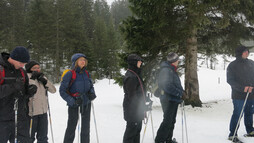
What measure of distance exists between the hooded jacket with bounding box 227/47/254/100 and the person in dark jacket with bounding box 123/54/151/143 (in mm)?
2414

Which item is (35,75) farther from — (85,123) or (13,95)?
(85,123)

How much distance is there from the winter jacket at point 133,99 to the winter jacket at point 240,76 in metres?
2.48

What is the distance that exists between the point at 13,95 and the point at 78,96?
4.20 feet

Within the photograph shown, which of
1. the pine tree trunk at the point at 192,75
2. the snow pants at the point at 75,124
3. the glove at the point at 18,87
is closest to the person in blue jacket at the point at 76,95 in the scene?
the snow pants at the point at 75,124

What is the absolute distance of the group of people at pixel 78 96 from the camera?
117 inches

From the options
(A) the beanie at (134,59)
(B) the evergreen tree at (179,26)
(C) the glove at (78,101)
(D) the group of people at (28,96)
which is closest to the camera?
(D) the group of people at (28,96)

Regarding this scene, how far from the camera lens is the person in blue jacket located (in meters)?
3.91

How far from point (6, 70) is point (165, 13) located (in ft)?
21.9

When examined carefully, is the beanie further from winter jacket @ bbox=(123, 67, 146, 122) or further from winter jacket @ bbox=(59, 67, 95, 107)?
winter jacket @ bbox=(59, 67, 95, 107)

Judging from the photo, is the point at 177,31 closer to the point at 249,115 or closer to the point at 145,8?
the point at 145,8

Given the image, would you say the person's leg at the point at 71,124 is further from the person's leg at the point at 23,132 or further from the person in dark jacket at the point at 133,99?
the person in dark jacket at the point at 133,99

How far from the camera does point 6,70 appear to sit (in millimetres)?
2936

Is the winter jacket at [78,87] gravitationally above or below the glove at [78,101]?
above

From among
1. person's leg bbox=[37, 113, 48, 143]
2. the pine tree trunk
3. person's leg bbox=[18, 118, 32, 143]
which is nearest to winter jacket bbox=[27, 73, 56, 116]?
person's leg bbox=[37, 113, 48, 143]
